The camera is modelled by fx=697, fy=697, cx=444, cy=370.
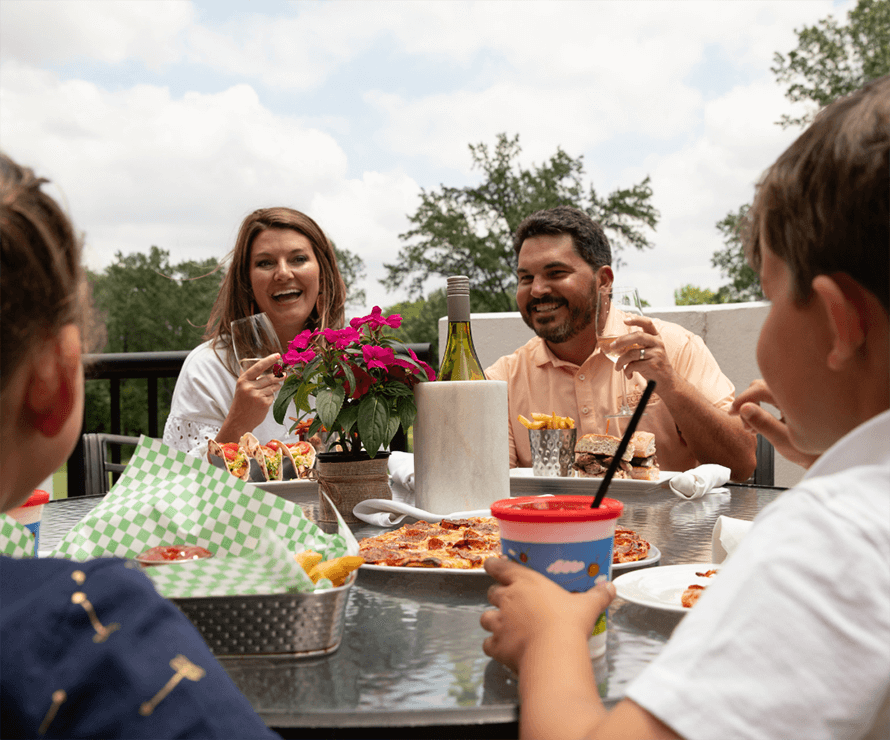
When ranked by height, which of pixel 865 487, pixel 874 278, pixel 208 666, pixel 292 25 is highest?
pixel 292 25

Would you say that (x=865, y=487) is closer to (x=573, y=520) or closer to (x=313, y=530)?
(x=573, y=520)

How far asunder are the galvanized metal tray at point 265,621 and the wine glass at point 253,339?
125cm

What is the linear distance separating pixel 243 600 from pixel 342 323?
238cm

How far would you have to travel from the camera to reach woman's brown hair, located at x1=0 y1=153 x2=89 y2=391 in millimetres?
575

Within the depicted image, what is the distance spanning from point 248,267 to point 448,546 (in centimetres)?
227

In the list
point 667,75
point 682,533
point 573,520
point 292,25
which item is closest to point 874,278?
point 573,520

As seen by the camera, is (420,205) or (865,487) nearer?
(865,487)

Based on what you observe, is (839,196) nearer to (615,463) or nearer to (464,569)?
(615,463)

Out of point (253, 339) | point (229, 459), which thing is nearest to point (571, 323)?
point (253, 339)

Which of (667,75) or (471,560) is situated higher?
(667,75)

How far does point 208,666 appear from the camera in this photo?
50 cm

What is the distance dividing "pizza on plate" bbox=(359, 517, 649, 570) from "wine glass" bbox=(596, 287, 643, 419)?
0.67 meters

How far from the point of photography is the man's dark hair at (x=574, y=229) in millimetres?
3105

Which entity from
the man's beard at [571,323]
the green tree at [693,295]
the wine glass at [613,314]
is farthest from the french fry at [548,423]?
the green tree at [693,295]
